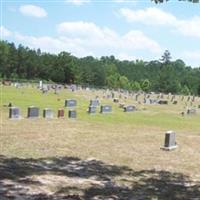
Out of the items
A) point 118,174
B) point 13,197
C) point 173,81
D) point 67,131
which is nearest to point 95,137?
point 67,131

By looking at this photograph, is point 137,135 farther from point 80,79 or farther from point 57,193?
point 80,79

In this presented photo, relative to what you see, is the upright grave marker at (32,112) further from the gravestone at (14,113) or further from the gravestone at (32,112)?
the gravestone at (14,113)

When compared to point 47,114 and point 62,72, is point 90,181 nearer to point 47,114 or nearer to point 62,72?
point 47,114

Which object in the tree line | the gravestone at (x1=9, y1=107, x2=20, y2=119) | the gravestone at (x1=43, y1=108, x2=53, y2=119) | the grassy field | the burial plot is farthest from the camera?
the tree line

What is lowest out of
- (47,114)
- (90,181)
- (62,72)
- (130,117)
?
(130,117)

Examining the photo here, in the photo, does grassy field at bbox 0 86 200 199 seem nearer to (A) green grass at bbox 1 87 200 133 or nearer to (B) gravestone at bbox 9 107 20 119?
(B) gravestone at bbox 9 107 20 119

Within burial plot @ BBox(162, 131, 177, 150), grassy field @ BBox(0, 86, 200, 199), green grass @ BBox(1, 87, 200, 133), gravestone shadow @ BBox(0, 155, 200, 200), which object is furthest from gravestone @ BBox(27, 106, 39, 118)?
gravestone shadow @ BBox(0, 155, 200, 200)

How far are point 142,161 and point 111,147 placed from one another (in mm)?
2989

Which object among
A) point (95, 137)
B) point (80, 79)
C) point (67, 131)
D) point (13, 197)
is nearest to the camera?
point (13, 197)

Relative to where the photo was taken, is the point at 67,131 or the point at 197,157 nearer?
the point at 197,157

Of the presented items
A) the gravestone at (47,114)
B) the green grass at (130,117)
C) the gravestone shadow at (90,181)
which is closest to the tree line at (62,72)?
the green grass at (130,117)

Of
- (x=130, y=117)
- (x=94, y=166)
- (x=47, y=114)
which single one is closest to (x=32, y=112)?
(x=47, y=114)

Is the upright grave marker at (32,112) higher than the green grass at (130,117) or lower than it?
higher

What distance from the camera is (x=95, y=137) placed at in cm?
2250
